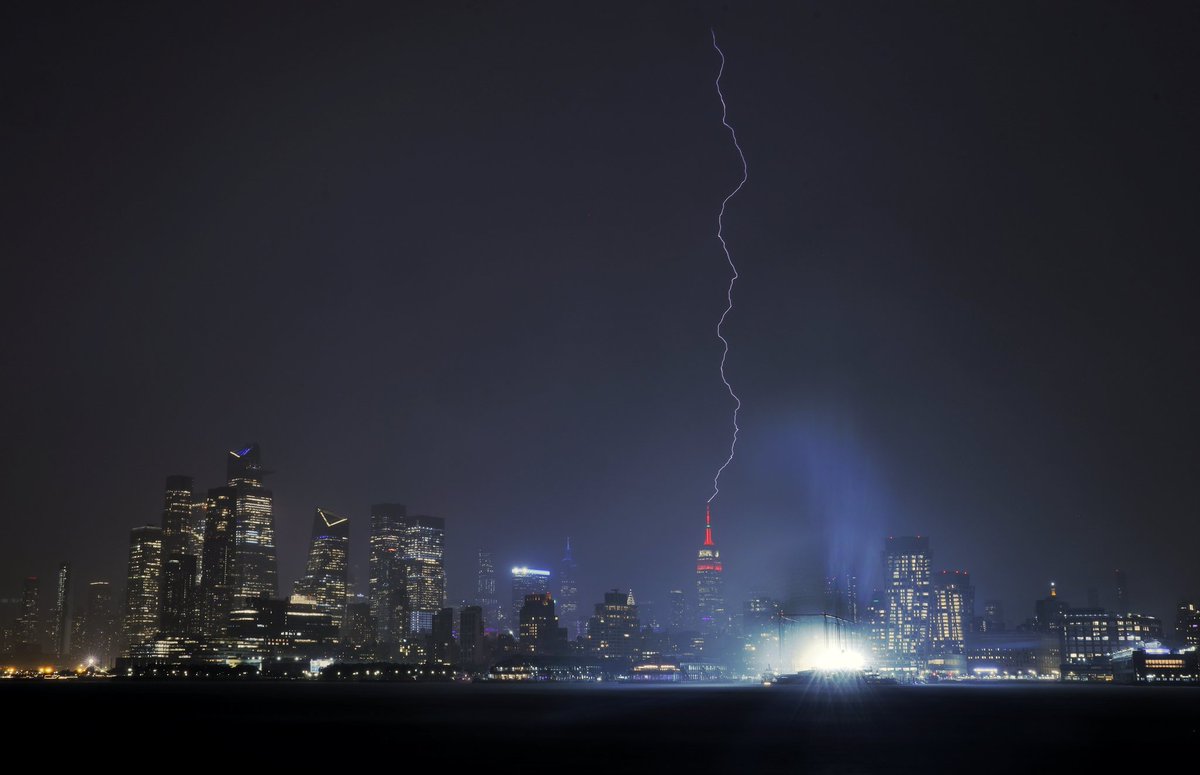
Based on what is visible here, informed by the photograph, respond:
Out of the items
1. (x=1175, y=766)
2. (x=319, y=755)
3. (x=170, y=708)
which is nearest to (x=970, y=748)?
(x=1175, y=766)

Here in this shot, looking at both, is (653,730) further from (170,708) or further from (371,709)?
(170,708)

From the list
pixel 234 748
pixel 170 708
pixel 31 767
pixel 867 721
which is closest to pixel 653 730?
pixel 867 721

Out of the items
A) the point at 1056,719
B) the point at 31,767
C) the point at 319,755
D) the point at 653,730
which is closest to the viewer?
the point at 31,767

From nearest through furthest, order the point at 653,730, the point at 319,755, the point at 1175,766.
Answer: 1. the point at 1175,766
2. the point at 319,755
3. the point at 653,730

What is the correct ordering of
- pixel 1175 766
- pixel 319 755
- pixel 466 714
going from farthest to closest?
1. pixel 466 714
2. pixel 319 755
3. pixel 1175 766

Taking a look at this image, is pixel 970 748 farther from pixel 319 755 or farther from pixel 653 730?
pixel 319 755

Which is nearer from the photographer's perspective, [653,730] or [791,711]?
[653,730]

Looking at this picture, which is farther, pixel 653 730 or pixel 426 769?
pixel 653 730

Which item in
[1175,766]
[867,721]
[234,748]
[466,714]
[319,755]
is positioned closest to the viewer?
[1175,766]

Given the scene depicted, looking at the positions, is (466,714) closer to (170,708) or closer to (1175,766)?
(170,708)
